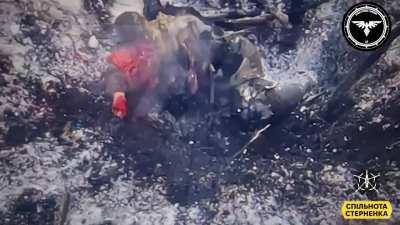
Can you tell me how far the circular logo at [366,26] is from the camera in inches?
76.1

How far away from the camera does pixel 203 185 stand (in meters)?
2.01

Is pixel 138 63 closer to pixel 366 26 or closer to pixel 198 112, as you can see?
pixel 198 112

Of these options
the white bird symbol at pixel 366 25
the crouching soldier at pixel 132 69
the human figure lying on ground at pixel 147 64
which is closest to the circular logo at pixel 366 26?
the white bird symbol at pixel 366 25

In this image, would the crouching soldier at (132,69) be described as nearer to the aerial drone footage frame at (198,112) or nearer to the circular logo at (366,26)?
the aerial drone footage frame at (198,112)

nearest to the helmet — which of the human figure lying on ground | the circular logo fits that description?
the human figure lying on ground

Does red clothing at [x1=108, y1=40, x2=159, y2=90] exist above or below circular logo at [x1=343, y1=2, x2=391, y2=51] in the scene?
below

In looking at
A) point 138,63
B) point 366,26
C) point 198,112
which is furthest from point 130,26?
point 366,26

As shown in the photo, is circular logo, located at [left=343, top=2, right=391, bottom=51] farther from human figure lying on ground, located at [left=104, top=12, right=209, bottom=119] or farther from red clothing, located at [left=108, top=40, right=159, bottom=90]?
red clothing, located at [left=108, top=40, right=159, bottom=90]

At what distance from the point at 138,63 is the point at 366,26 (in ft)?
3.33

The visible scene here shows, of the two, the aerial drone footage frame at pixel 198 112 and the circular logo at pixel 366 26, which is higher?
the circular logo at pixel 366 26

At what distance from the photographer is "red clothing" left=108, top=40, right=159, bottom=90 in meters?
1.98

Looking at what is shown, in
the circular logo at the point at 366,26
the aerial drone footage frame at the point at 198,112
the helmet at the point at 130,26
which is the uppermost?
the circular logo at the point at 366,26

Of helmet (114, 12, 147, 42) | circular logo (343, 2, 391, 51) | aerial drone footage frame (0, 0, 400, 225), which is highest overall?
circular logo (343, 2, 391, 51)


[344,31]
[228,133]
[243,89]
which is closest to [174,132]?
[228,133]
